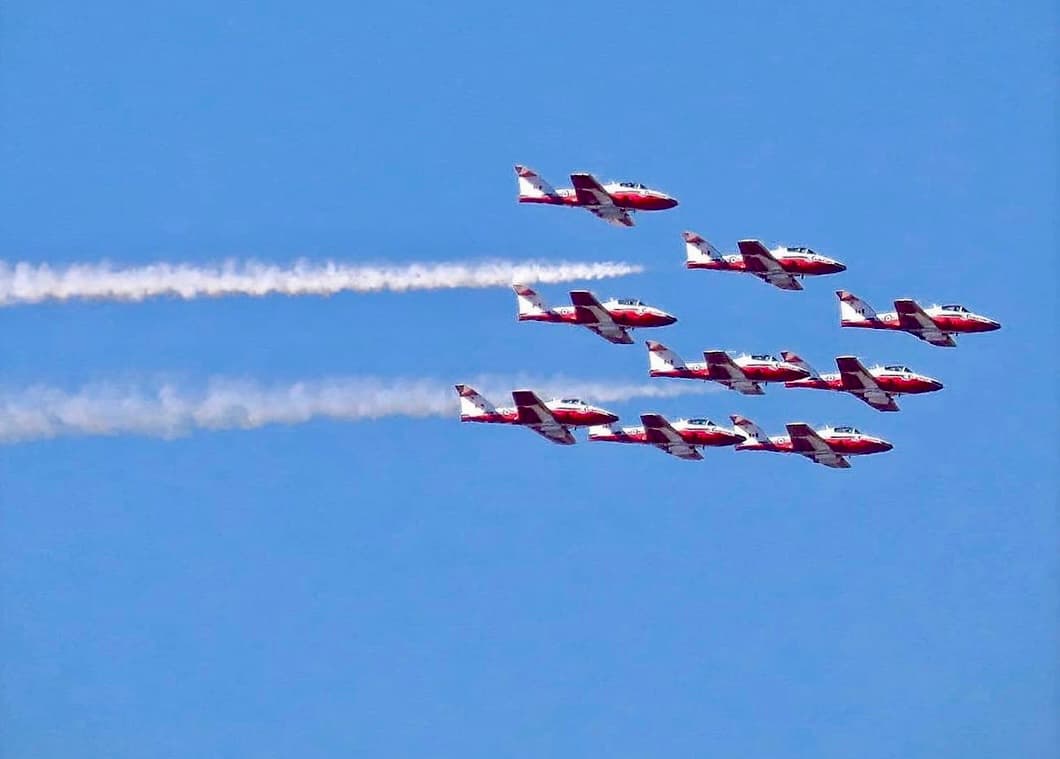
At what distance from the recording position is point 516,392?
19988 cm

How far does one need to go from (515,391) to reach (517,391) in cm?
16

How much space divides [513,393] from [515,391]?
0.64ft

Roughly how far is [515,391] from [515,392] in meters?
0.14

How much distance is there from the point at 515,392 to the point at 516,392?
0.17 ft

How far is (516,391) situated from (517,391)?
2.1 inches

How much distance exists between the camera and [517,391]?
19988 centimetres

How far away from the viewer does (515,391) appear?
19975 centimetres

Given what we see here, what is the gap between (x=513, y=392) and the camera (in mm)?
199750

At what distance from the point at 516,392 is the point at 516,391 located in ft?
0.17

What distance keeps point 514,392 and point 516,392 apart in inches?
6.4

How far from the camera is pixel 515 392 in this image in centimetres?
19988

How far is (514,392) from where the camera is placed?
19975 cm

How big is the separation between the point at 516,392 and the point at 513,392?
0.66ft

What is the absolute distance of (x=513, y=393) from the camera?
656ft
